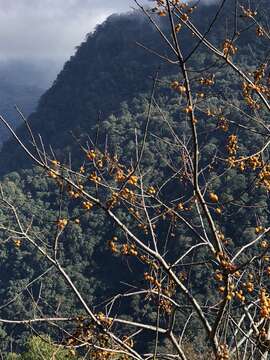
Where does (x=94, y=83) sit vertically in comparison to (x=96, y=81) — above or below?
below

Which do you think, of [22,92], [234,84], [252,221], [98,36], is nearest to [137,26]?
[98,36]

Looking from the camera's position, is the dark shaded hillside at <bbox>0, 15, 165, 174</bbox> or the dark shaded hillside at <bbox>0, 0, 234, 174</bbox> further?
the dark shaded hillside at <bbox>0, 15, 165, 174</bbox>

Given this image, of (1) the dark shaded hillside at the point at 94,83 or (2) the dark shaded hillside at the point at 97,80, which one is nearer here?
(2) the dark shaded hillside at the point at 97,80

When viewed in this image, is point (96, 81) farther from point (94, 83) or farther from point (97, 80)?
point (94, 83)

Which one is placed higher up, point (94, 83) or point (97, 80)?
point (97, 80)

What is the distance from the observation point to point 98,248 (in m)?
36.3

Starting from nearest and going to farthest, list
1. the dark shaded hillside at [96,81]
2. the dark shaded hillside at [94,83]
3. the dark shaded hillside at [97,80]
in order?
1. the dark shaded hillside at [97,80]
2. the dark shaded hillside at [96,81]
3. the dark shaded hillside at [94,83]

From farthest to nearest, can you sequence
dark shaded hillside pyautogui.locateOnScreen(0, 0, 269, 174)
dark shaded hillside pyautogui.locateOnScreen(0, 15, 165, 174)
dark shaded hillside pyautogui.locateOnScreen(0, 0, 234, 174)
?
dark shaded hillside pyautogui.locateOnScreen(0, 15, 165, 174), dark shaded hillside pyautogui.locateOnScreen(0, 0, 234, 174), dark shaded hillside pyautogui.locateOnScreen(0, 0, 269, 174)

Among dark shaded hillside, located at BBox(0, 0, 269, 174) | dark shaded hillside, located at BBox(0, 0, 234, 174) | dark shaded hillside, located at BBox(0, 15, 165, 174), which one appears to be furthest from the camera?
dark shaded hillside, located at BBox(0, 15, 165, 174)

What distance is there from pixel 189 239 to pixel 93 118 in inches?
1387

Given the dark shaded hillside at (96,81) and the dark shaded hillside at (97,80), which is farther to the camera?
the dark shaded hillside at (96,81)

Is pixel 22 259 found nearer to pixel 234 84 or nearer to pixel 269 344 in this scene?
pixel 234 84

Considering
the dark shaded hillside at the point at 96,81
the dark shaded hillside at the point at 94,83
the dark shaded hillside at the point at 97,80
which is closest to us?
the dark shaded hillside at the point at 97,80

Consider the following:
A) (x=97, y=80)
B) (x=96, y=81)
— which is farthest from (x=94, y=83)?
(x=97, y=80)
